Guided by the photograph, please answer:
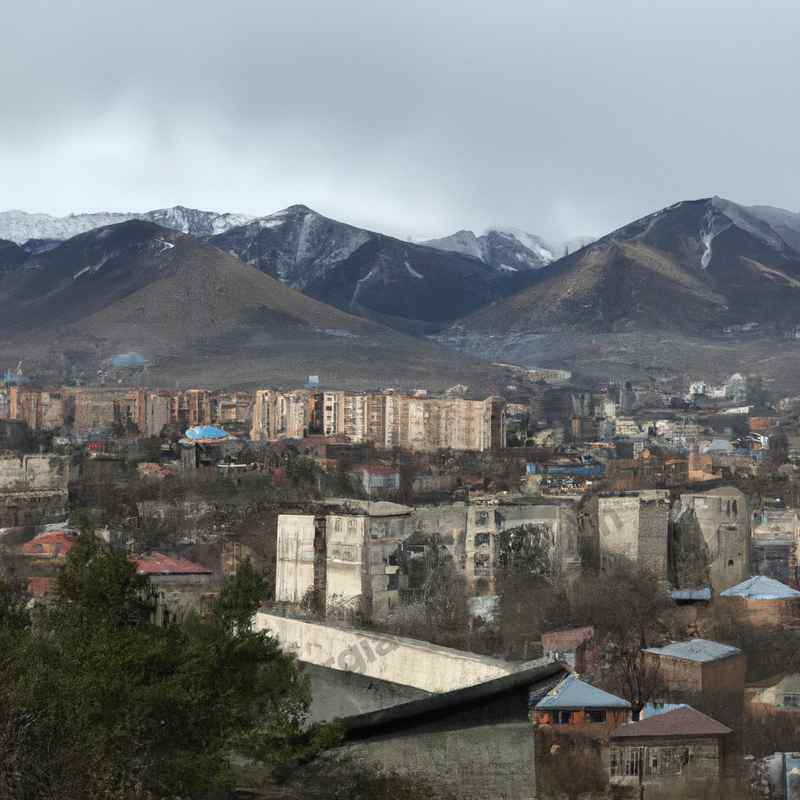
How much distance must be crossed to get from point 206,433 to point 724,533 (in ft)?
119

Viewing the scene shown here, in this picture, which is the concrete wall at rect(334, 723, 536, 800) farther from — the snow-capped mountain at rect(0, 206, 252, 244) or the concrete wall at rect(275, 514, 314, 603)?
the snow-capped mountain at rect(0, 206, 252, 244)

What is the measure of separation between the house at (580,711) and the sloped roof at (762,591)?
7409mm

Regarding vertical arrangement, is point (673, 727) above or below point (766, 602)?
below

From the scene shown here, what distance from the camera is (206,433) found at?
200ft

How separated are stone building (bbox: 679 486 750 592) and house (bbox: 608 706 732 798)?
1170cm

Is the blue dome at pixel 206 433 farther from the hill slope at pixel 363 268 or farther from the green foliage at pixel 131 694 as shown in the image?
the hill slope at pixel 363 268

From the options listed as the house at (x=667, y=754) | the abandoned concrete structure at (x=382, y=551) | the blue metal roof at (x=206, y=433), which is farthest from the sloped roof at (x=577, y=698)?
the blue metal roof at (x=206, y=433)

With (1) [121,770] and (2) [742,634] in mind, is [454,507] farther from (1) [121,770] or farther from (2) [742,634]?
(1) [121,770]

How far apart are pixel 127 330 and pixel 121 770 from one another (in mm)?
105937

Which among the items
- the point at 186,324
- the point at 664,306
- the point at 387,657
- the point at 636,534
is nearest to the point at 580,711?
the point at 387,657

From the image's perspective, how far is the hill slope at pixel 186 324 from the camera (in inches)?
3927

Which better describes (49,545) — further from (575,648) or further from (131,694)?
(131,694)

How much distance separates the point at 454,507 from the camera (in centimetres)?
2514

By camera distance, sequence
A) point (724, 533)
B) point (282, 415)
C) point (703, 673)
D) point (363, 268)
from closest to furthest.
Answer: point (703, 673), point (724, 533), point (282, 415), point (363, 268)
